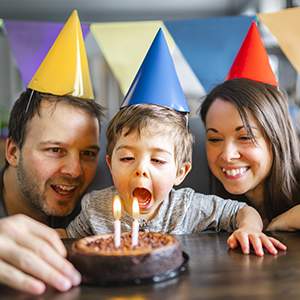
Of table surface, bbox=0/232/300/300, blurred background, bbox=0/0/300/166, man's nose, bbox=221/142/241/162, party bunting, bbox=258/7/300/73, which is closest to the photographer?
table surface, bbox=0/232/300/300

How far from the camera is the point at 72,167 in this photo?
1.32m

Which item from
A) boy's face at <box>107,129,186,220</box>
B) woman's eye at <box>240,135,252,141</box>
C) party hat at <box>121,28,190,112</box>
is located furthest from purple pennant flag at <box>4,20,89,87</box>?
woman's eye at <box>240,135,252,141</box>

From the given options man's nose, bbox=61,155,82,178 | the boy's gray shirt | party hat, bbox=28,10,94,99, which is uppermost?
party hat, bbox=28,10,94,99

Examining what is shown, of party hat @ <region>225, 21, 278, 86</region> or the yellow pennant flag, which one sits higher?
the yellow pennant flag

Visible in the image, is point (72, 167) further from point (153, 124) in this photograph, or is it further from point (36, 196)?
point (153, 124)

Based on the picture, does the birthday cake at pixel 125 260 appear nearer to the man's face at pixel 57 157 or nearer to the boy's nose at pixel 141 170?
the boy's nose at pixel 141 170

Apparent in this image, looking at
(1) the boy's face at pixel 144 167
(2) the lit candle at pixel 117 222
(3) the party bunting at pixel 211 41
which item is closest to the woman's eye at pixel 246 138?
(1) the boy's face at pixel 144 167

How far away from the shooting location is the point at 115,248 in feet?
2.04

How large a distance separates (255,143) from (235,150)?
0.08 metres

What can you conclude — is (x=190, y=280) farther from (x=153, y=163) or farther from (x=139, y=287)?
(x=153, y=163)

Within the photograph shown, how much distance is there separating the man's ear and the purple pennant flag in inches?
15.5

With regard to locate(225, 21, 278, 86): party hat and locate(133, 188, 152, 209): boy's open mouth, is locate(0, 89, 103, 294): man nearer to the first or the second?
locate(133, 188, 152, 209): boy's open mouth

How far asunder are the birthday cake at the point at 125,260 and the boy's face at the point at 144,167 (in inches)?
16.8

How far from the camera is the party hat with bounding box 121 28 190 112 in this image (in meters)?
1.17
